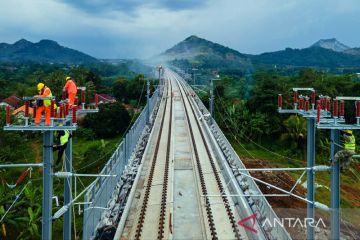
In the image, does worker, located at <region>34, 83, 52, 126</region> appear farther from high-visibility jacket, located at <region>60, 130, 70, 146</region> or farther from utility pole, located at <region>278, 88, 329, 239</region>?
utility pole, located at <region>278, 88, 329, 239</region>

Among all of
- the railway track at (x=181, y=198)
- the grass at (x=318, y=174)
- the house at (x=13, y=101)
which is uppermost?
the house at (x=13, y=101)

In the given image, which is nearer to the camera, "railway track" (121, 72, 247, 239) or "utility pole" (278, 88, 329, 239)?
"utility pole" (278, 88, 329, 239)

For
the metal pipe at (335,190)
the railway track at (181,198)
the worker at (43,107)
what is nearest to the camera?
the metal pipe at (335,190)

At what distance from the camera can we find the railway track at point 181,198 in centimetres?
1265

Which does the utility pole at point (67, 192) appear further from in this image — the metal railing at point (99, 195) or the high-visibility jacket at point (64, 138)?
the metal railing at point (99, 195)

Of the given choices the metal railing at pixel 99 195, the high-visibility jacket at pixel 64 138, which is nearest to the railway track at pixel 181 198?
the metal railing at pixel 99 195

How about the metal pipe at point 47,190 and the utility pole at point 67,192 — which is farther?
the utility pole at point 67,192

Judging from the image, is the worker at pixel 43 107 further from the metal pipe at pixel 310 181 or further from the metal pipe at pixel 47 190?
the metal pipe at pixel 310 181

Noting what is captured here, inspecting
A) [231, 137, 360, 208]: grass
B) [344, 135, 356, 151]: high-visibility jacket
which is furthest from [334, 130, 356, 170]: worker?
[231, 137, 360, 208]: grass

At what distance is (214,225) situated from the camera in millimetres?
13062

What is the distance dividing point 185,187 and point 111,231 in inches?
220

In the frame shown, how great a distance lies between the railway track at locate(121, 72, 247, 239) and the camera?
41.5 ft

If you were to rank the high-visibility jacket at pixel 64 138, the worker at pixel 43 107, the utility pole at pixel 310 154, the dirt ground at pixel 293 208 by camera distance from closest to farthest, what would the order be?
the worker at pixel 43 107
the utility pole at pixel 310 154
the high-visibility jacket at pixel 64 138
the dirt ground at pixel 293 208

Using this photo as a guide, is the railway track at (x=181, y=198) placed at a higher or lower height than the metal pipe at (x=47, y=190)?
lower
